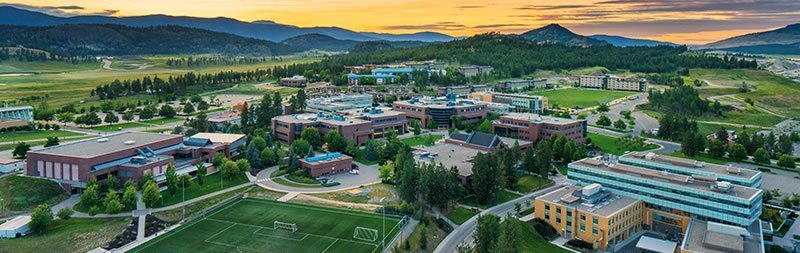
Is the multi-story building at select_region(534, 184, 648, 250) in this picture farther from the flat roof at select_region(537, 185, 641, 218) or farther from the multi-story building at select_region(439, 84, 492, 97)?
the multi-story building at select_region(439, 84, 492, 97)

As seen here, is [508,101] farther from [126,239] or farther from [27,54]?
[27,54]

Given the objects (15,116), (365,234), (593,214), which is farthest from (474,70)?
(365,234)

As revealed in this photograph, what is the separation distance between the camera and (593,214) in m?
34.8

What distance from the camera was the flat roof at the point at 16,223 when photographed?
34625 millimetres

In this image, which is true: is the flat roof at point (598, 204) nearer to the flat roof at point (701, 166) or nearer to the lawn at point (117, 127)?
the flat roof at point (701, 166)

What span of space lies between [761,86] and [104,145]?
116 metres

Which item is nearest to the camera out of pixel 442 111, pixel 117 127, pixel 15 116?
pixel 15 116

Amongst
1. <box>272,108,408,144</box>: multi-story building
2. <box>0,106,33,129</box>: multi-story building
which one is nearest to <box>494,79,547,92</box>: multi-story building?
<box>272,108,408,144</box>: multi-story building

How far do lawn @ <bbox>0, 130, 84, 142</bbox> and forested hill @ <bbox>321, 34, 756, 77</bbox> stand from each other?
70.6 meters

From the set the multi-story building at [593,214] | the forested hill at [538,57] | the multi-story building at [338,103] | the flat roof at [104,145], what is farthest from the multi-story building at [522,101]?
the flat roof at [104,145]

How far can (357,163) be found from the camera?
5534 cm

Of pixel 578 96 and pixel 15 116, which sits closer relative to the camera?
pixel 15 116

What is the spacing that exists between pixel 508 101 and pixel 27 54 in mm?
130425

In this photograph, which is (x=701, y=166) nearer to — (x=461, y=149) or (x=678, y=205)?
(x=678, y=205)
